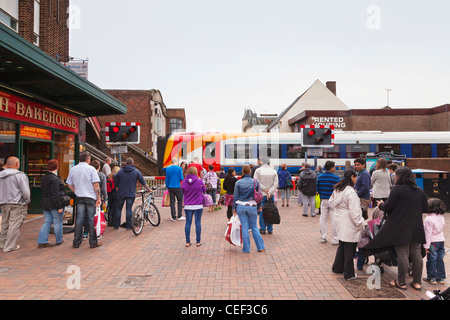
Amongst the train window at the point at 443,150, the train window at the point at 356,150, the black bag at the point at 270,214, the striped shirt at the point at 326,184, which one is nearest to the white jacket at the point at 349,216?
the black bag at the point at 270,214

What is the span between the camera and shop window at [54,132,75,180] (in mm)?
10922

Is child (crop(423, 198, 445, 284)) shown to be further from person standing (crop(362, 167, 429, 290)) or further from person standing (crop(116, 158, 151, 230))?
person standing (crop(116, 158, 151, 230))

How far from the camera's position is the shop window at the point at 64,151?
35.8 feet

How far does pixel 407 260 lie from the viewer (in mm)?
4559

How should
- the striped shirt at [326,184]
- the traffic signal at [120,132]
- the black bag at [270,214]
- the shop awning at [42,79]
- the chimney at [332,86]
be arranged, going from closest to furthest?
the shop awning at [42,79] → the black bag at [270,214] → the striped shirt at [326,184] → the traffic signal at [120,132] → the chimney at [332,86]

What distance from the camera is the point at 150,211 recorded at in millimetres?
8867

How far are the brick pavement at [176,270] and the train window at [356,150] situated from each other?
12101 millimetres

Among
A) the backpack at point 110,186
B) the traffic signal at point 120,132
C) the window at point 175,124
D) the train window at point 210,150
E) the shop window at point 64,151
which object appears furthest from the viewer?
the window at point 175,124

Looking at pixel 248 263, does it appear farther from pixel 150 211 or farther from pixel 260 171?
pixel 150 211

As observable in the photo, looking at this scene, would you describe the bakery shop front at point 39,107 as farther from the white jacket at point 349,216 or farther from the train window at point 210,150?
the train window at point 210,150

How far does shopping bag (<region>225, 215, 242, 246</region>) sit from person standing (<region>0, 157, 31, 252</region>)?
397 cm

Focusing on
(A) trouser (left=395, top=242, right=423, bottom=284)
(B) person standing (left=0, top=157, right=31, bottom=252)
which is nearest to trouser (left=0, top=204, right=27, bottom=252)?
(B) person standing (left=0, top=157, right=31, bottom=252)

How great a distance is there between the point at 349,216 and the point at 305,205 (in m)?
5.69

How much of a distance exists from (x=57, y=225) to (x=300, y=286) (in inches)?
198
